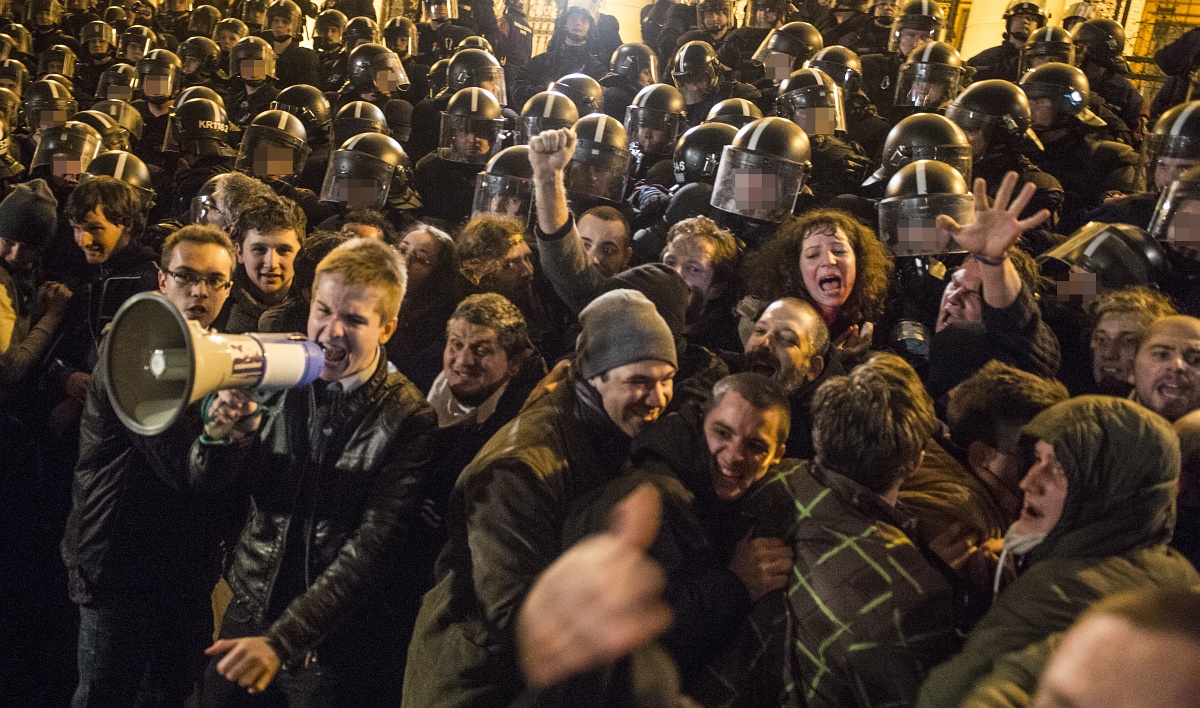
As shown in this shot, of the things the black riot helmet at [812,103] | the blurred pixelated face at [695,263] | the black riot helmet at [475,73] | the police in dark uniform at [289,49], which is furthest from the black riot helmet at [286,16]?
the blurred pixelated face at [695,263]

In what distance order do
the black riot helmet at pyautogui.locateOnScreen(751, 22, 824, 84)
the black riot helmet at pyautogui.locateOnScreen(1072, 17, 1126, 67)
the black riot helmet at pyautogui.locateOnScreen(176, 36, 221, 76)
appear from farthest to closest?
the black riot helmet at pyautogui.locateOnScreen(176, 36, 221, 76) → the black riot helmet at pyautogui.locateOnScreen(1072, 17, 1126, 67) → the black riot helmet at pyautogui.locateOnScreen(751, 22, 824, 84)

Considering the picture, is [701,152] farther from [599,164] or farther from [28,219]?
[28,219]

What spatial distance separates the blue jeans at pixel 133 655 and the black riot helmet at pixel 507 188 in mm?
2842

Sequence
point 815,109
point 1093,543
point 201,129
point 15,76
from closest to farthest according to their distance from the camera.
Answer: point 1093,543 → point 815,109 → point 201,129 → point 15,76

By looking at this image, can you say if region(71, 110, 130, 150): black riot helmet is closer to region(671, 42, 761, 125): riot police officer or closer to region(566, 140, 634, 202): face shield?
region(566, 140, 634, 202): face shield

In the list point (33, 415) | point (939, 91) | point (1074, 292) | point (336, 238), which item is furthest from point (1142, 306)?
point (939, 91)

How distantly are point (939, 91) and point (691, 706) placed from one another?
24.0ft

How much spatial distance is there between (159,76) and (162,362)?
982cm

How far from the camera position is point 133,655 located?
3225mm

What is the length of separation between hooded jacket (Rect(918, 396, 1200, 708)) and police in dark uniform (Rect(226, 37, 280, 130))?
943cm

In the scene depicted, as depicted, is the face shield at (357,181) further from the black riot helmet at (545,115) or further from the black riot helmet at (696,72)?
the black riot helmet at (696,72)

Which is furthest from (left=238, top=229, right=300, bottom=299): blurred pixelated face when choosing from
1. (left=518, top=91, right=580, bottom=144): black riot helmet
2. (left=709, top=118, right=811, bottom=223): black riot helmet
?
(left=518, top=91, right=580, bottom=144): black riot helmet

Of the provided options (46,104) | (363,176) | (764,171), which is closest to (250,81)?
(46,104)

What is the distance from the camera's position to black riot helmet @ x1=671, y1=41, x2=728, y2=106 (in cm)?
866
